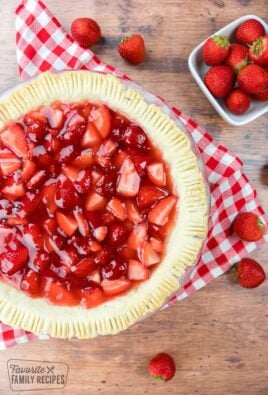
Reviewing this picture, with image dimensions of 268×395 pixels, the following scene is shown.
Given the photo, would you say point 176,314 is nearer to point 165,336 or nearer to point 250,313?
point 165,336

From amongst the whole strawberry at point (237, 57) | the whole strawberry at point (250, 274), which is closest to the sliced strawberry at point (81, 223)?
the whole strawberry at point (250, 274)

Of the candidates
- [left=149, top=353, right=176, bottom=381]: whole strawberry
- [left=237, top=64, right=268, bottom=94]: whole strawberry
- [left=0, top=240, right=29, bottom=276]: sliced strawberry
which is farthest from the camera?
[left=149, top=353, right=176, bottom=381]: whole strawberry

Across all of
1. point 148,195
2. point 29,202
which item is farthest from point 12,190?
point 148,195

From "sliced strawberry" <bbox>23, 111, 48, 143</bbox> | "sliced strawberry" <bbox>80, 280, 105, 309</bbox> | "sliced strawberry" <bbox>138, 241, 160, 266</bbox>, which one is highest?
"sliced strawberry" <bbox>23, 111, 48, 143</bbox>

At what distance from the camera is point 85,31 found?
2.01m

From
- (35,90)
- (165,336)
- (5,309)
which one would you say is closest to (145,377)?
(165,336)

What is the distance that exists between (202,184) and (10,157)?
1.75 feet

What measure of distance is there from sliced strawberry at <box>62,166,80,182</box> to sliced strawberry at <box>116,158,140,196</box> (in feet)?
0.39

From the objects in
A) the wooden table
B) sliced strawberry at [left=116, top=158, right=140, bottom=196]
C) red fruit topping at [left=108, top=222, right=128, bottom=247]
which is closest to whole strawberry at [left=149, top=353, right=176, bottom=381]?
the wooden table

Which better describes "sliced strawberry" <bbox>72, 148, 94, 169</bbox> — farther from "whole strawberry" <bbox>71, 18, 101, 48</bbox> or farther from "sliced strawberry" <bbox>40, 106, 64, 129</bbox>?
"whole strawberry" <bbox>71, 18, 101, 48</bbox>

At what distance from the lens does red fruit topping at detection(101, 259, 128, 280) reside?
5.59ft

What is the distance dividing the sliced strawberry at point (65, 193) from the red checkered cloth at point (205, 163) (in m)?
0.51

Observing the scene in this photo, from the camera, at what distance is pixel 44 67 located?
6.76 feet

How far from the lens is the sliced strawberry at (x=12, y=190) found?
1.69 m
